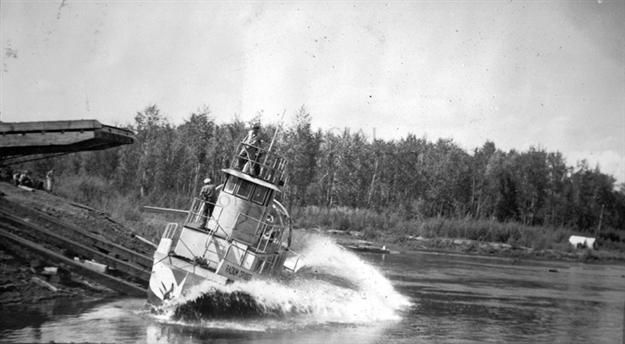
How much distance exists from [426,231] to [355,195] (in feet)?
50.8

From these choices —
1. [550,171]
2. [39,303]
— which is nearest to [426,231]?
[550,171]

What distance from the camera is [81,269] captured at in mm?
21969

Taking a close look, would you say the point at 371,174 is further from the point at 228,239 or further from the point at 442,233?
the point at 228,239

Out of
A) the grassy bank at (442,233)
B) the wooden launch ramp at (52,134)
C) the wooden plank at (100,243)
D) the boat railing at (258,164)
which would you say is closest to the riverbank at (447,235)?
the grassy bank at (442,233)

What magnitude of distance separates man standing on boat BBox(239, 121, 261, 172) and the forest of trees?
29.3 metres

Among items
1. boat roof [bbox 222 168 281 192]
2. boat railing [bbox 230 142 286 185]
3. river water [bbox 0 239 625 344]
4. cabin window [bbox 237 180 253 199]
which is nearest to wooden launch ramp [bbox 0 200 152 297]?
river water [bbox 0 239 625 344]

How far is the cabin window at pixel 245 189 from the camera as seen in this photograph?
2300cm

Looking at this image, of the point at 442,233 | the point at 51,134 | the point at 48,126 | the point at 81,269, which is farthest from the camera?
the point at 442,233

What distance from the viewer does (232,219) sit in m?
22.8

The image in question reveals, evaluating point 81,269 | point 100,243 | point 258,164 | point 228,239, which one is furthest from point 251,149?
point 100,243

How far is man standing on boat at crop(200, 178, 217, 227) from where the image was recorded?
22.7 m

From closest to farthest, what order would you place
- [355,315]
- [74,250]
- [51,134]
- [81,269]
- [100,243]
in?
1. [51,134]
2. [81,269]
3. [74,250]
4. [355,315]
5. [100,243]

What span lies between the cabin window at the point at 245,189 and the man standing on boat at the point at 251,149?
53 cm

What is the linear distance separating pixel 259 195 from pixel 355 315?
621cm
